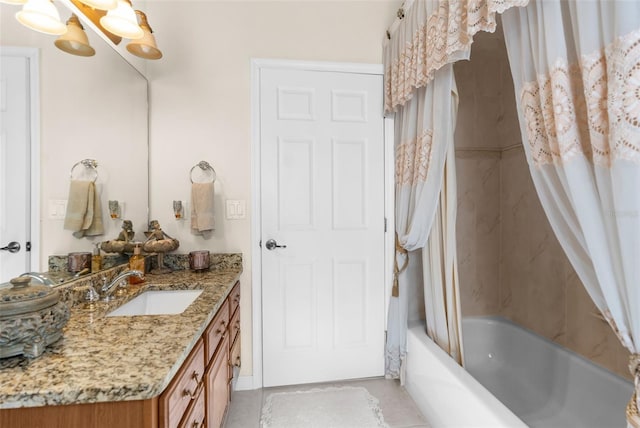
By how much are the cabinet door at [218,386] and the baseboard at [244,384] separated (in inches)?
20.6

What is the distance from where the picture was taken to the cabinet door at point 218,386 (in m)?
1.28

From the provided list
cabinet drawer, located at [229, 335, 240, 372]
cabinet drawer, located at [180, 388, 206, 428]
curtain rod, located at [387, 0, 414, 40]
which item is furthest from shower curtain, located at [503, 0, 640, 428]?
cabinet drawer, located at [229, 335, 240, 372]

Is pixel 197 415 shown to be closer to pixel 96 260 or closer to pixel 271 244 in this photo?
pixel 96 260

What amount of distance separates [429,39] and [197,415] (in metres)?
1.88

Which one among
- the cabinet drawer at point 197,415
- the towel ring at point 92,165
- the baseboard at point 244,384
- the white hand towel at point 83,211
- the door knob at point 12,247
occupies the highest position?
the towel ring at point 92,165

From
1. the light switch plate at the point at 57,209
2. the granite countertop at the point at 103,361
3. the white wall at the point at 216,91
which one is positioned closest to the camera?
the granite countertop at the point at 103,361

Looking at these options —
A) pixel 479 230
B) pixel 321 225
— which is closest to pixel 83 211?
pixel 321 225

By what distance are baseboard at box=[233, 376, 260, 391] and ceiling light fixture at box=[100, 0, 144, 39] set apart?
2.11 meters

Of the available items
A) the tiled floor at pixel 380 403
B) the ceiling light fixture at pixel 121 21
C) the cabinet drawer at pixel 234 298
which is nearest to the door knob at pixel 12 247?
the cabinet drawer at pixel 234 298

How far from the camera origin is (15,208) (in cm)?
106

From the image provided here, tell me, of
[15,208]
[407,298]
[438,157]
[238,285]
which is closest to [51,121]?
[15,208]

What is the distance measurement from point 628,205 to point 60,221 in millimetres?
1893

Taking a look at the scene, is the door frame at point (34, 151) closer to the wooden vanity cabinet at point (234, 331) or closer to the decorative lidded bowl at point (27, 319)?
the decorative lidded bowl at point (27, 319)

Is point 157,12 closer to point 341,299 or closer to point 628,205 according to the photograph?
point 341,299
